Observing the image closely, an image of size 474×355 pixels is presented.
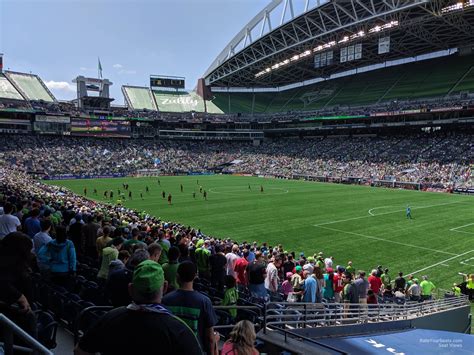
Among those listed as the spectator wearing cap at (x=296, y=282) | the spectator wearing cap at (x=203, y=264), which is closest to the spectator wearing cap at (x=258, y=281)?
the spectator wearing cap at (x=203, y=264)

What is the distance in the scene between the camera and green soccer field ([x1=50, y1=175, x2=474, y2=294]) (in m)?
20.8

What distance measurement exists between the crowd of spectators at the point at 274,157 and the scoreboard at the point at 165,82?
22311mm

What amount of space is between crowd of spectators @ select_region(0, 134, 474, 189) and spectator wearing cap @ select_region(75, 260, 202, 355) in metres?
54.7

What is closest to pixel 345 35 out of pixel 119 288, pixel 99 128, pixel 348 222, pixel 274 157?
pixel 274 157

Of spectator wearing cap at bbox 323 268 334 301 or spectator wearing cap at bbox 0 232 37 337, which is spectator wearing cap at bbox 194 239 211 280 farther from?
spectator wearing cap at bbox 0 232 37 337

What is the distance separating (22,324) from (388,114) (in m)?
74.6

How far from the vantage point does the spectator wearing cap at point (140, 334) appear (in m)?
2.50

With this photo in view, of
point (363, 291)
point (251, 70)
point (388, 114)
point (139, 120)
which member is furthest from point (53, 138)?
point (363, 291)

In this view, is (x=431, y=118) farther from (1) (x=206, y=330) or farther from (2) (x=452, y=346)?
(1) (x=206, y=330)

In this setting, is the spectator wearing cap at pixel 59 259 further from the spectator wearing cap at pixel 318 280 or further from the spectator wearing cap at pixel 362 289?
the spectator wearing cap at pixel 362 289

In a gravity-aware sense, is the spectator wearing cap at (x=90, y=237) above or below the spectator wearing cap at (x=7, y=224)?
below

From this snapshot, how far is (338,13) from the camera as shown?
5797 centimetres

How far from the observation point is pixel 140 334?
2.51 meters
